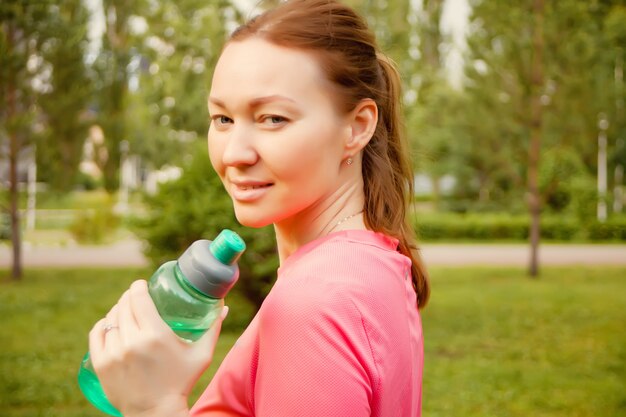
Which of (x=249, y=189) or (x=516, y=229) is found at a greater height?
(x=249, y=189)

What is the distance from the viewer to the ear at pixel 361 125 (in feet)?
4.16

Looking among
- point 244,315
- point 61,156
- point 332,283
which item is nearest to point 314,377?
point 332,283

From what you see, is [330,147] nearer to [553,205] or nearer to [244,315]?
[244,315]

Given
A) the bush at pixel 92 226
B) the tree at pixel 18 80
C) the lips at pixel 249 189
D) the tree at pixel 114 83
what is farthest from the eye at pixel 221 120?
the bush at pixel 92 226

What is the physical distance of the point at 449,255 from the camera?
19172 millimetres

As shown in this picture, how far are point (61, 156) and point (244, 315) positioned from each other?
7890 mm

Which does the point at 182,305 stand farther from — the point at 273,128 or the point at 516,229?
the point at 516,229

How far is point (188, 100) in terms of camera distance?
14.1 meters

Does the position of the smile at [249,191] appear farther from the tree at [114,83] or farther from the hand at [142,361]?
the tree at [114,83]

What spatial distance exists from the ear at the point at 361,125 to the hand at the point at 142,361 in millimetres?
450

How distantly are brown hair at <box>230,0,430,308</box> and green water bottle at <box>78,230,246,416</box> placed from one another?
1.09ft

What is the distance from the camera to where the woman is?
101 centimetres

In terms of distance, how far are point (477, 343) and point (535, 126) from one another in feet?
23.2

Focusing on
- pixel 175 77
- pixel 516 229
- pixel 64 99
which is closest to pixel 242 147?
pixel 175 77
